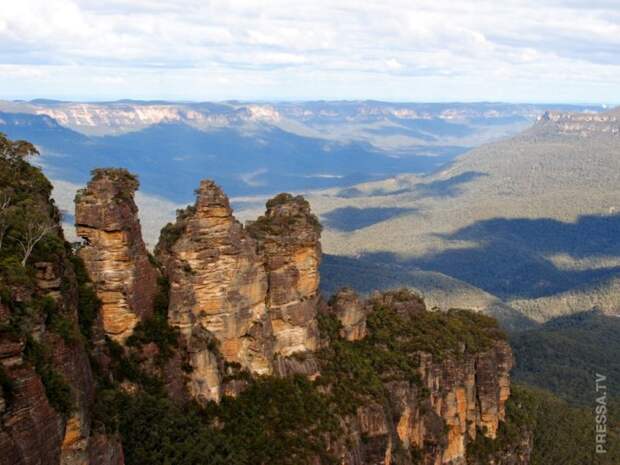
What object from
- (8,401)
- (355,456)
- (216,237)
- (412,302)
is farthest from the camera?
(412,302)

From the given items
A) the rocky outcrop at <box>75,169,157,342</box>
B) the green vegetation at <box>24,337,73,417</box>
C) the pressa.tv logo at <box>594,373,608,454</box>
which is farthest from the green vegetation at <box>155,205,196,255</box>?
the pressa.tv logo at <box>594,373,608,454</box>

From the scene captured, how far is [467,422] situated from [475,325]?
8588mm

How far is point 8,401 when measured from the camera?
19922 millimetres

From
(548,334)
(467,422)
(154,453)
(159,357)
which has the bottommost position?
(548,334)

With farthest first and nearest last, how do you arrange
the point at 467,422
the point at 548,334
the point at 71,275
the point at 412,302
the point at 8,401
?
the point at 548,334 → the point at 412,302 → the point at 467,422 → the point at 71,275 → the point at 8,401

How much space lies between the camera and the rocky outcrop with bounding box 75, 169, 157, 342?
105ft

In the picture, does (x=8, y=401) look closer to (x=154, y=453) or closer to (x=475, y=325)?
(x=154, y=453)

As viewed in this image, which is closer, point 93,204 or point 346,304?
point 93,204

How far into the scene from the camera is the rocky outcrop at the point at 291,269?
40.9m

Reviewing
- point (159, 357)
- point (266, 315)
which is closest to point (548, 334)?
point (266, 315)

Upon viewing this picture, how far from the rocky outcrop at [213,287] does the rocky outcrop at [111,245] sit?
2652mm

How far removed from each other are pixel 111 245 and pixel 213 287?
6152 mm

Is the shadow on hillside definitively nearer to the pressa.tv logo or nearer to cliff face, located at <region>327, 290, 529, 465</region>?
the pressa.tv logo

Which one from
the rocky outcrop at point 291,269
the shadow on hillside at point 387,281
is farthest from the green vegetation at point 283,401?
the shadow on hillside at point 387,281
